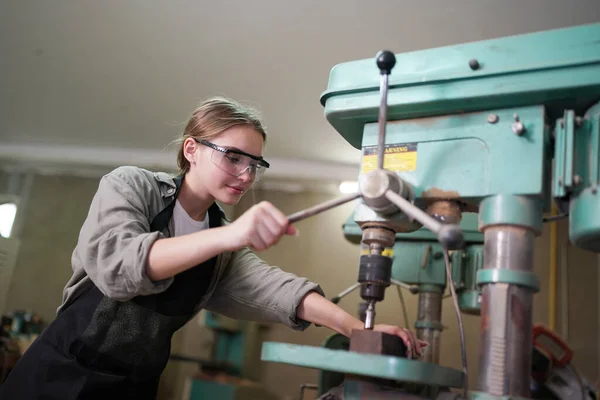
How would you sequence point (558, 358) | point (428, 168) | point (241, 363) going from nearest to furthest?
point (428, 168), point (558, 358), point (241, 363)

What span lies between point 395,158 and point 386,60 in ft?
0.58

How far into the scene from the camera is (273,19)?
195cm

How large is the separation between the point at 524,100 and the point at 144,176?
0.78 meters

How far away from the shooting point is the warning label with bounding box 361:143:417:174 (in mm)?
907

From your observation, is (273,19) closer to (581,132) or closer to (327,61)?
(327,61)

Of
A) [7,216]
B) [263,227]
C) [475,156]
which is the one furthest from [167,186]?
[7,216]

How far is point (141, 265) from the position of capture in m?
0.84

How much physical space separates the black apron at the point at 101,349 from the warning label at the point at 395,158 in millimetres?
479

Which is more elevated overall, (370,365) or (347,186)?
(347,186)

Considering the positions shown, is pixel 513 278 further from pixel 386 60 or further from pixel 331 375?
pixel 331 375

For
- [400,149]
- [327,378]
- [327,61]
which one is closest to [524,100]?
[400,149]

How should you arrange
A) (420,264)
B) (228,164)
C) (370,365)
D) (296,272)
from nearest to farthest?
(370,365) < (228,164) < (420,264) < (296,272)

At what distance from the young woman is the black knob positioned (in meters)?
0.31

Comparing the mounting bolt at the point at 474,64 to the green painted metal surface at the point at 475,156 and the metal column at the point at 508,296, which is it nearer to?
the green painted metal surface at the point at 475,156
